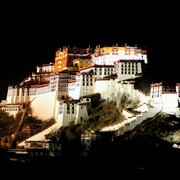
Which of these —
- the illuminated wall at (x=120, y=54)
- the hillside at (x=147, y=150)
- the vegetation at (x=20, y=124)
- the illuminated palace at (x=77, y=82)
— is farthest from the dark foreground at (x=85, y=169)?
the illuminated wall at (x=120, y=54)

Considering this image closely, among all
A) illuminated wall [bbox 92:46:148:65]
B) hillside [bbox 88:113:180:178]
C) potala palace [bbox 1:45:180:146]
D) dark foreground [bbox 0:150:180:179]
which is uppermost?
illuminated wall [bbox 92:46:148:65]

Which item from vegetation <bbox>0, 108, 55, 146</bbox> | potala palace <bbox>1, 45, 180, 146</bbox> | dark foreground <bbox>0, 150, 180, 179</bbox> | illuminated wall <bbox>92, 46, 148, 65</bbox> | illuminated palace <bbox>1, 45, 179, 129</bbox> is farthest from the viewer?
illuminated wall <bbox>92, 46, 148, 65</bbox>

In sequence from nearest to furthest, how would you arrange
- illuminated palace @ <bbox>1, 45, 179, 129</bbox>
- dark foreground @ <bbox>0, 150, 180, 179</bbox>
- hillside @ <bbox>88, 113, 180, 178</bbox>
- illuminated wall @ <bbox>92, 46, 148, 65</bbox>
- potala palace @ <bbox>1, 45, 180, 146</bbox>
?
dark foreground @ <bbox>0, 150, 180, 179</bbox> < hillside @ <bbox>88, 113, 180, 178</bbox> < potala palace @ <bbox>1, 45, 180, 146</bbox> < illuminated palace @ <bbox>1, 45, 179, 129</bbox> < illuminated wall @ <bbox>92, 46, 148, 65</bbox>

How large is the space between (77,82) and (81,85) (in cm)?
122

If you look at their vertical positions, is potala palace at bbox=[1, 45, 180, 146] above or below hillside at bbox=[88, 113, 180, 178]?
above

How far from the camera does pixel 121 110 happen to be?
2320 inches

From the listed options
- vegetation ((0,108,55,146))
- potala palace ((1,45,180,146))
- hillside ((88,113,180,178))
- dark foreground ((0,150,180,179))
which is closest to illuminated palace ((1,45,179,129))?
potala palace ((1,45,180,146))

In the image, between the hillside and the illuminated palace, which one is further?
the illuminated palace

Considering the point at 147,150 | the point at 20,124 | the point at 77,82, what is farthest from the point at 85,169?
the point at 20,124

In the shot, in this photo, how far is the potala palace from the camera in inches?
2353

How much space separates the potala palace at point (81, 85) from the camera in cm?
5977

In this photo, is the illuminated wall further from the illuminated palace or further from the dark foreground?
the dark foreground

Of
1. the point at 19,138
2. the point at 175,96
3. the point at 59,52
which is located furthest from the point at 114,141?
the point at 59,52

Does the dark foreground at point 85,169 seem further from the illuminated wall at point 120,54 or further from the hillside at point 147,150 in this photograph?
the illuminated wall at point 120,54
